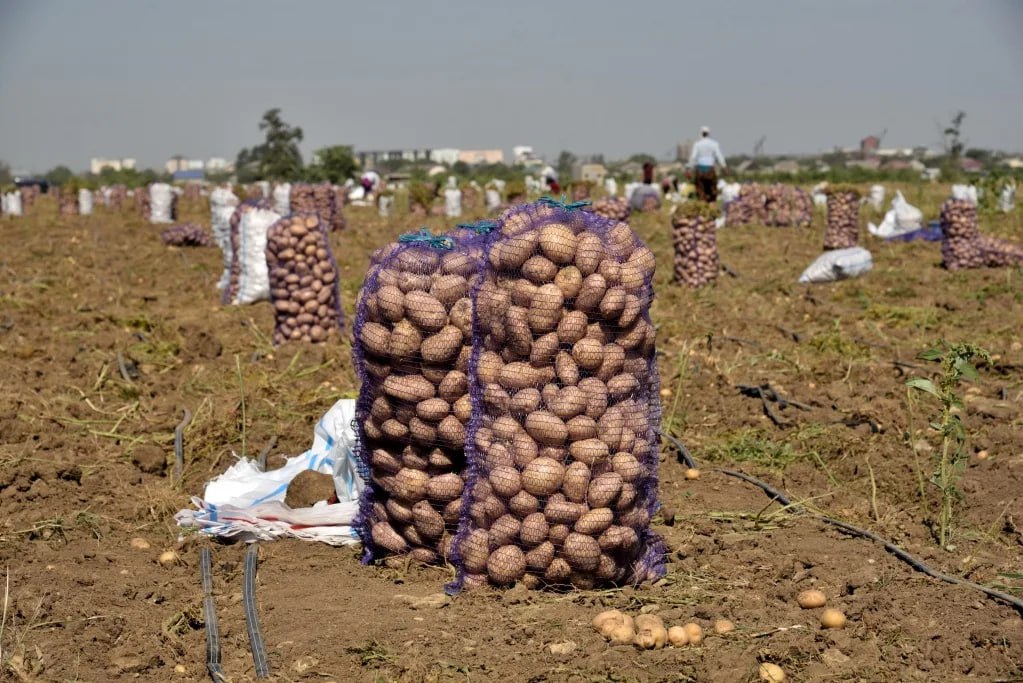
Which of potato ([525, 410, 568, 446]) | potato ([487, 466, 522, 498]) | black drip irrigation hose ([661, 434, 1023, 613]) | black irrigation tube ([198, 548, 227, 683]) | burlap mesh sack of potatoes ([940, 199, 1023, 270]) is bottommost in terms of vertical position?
black irrigation tube ([198, 548, 227, 683])

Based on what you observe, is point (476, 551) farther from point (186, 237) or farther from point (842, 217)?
point (186, 237)

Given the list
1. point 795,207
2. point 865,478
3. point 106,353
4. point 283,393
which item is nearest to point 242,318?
point 106,353

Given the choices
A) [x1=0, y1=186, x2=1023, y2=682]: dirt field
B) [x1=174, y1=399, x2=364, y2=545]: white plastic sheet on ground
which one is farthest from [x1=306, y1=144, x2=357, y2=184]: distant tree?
[x1=174, y1=399, x2=364, y2=545]: white plastic sheet on ground

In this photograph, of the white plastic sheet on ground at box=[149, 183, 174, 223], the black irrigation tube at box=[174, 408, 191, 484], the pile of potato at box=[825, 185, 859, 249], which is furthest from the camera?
the white plastic sheet on ground at box=[149, 183, 174, 223]

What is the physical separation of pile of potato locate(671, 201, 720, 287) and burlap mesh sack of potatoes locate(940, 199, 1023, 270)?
11.2 ft

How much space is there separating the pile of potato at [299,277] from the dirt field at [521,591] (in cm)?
42

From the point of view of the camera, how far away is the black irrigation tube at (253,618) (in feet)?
13.4

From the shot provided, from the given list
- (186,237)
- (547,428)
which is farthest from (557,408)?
(186,237)

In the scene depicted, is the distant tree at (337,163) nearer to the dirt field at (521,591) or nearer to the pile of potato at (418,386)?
the dirt field at (521,591)

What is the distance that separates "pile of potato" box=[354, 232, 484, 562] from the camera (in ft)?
15.9

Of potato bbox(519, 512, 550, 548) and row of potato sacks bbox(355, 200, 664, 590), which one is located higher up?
row of potato sacks bbox(355, 200, 664, 590)

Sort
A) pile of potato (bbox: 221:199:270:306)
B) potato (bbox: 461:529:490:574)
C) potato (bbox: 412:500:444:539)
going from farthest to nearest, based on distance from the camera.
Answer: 1. pile of potato (bbox: 221:199:270:306)
2. potato (bbox: 412:500:444:539)
3. potato (bbox: 461:529:490:574)

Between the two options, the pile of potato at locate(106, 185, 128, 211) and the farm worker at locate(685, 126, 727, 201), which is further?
the pile of potato at locate(106, 185, 128, 211)

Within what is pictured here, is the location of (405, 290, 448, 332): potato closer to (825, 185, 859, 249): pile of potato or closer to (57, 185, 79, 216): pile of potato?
(825, 185, 859, 249): pile of potato
